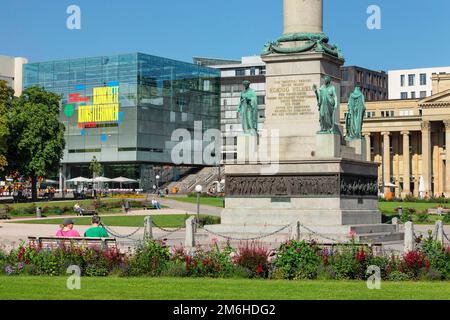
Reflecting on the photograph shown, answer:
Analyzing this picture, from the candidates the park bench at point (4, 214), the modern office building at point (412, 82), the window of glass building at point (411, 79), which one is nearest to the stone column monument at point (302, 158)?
the park bench at point (4, 214)

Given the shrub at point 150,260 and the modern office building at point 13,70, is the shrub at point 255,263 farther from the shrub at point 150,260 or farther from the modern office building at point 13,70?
the modern office building at point 13,70

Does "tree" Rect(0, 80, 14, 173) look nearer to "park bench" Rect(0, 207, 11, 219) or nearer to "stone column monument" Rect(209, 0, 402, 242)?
"park bench" Rect(0, 207, 11, 219)

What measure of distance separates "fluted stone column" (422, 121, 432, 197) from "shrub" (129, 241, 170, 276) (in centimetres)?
13026

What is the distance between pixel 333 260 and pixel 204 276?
142 inches

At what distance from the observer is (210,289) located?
71.0ft

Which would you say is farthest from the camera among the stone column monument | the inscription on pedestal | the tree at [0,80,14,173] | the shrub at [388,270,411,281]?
the tree at [0,80,14,173]

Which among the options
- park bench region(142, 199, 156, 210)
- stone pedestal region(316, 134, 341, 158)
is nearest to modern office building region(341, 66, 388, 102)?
park bench region(142, 199, 156, 210)

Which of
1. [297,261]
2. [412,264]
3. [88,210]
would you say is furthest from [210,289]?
[88,210]

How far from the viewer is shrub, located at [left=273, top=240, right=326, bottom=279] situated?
81.5 ft

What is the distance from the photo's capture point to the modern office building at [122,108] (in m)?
149

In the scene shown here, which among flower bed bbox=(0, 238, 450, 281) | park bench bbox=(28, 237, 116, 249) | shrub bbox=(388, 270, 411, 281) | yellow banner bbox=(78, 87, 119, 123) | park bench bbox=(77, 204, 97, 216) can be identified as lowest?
park bench bbox=(77, 204, 97, 216)

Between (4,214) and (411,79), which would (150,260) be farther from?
(411,79)
